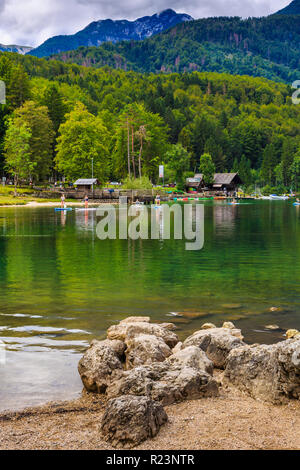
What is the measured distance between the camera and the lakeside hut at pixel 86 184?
401 ft

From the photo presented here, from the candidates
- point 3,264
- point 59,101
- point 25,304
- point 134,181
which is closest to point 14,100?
point 59,101

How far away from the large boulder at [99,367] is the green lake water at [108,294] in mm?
374

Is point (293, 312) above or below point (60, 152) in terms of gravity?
below

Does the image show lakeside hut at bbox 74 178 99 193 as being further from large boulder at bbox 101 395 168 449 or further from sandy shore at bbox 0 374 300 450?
large boulder at bbox 101 395 168 449

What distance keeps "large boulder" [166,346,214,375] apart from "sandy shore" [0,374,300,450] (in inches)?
31.1

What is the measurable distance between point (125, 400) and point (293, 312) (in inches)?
391

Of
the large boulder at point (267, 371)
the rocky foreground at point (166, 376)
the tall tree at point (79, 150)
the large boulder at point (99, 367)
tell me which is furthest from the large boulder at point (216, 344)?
the tall tree at point (79, 150)

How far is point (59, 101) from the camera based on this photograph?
151125mm

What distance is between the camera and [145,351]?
10664 mm

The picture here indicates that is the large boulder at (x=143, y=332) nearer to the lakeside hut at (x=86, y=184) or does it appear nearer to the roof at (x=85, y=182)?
the lakeside hut at (x=86, y=184)

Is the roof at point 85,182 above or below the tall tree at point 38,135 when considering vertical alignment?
below

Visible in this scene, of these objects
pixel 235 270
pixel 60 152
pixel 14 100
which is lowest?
pixel 235 270
